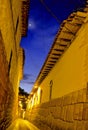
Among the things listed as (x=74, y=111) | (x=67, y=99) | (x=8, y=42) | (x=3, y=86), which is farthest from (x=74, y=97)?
(x=8, y=42)

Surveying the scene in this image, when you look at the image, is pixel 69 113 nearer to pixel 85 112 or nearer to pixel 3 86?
pixel 85 112

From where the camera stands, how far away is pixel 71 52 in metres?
9.52

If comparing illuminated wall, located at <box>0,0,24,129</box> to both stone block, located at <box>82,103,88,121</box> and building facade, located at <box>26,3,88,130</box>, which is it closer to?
building facade, located at <box>26,3,88,130</box>

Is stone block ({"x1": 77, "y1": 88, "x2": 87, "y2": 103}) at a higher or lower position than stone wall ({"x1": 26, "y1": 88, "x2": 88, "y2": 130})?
higher

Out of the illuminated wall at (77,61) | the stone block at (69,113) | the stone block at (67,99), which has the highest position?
the illuminated wall at (77,61)

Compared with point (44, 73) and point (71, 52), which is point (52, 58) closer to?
point (71, 52)

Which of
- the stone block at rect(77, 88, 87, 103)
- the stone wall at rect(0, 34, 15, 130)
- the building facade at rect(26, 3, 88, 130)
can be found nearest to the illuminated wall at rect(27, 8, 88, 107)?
the building facade at rect(26, 3, 88, 130)

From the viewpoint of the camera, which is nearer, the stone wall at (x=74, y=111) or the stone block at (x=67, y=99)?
the stone wall at (x=74, y=111)

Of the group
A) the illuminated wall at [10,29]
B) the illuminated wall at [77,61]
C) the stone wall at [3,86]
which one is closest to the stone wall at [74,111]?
the illuminated wall at [77,61]

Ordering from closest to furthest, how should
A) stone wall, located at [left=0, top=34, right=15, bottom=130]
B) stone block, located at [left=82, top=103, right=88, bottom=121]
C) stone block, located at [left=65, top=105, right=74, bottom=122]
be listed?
stone block, located at [left=82, top=103, right=88, bottom=121] → stone wall, located at [left=0, top=34, right=15, bottom=130] → stone block, located at [left=65, top=105, right=74, bottom=122]

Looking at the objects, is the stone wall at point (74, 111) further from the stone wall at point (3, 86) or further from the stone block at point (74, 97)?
the stone wall at point (3, 86)

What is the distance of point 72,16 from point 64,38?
1782 millimetres

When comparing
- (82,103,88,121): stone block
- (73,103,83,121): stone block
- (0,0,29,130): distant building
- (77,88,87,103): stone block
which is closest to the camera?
(82,103,88,121): stone block

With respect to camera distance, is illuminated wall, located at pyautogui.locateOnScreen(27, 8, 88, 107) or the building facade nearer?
the building facade
